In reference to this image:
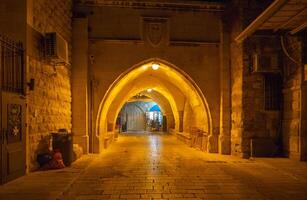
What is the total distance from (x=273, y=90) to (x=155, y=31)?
13.7ft

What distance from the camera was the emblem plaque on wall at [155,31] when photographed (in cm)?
1078

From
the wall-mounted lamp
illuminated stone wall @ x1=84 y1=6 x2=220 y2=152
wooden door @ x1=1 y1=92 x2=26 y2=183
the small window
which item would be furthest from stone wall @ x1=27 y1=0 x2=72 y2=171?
the small window

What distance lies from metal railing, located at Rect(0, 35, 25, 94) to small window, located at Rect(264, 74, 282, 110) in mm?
6808

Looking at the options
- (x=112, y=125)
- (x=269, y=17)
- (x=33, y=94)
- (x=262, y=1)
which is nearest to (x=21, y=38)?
(x=33, y=94)

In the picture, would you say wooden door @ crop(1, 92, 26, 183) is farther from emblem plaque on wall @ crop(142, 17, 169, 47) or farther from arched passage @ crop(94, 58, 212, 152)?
emblem plaque on wall @ crop(142, 17, 169, 47)

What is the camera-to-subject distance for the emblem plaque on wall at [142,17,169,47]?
35.4 ft

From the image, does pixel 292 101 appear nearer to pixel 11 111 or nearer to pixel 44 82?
pixel 44 82

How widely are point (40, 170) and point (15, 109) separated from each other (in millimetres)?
1681

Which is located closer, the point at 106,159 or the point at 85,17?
the point at 106,159

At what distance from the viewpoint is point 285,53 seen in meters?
9.32

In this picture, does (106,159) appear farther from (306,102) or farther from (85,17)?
(306,102)

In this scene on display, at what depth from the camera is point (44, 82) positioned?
7855 mm

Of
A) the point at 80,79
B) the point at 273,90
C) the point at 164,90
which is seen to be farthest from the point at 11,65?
the point at 164,90

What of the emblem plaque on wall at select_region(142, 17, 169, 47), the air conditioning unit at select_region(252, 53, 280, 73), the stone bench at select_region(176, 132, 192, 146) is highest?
the emblem plaque on wall at select_region(142, 17, 169, 47)
